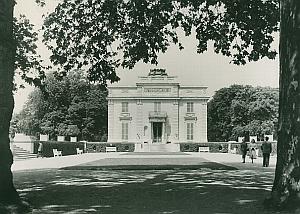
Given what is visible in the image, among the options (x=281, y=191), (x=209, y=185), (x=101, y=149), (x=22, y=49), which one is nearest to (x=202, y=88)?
(x=101, y=149)

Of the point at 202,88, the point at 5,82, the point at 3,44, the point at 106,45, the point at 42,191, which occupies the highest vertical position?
the point at 202,88

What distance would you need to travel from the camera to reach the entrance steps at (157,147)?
61.4 m

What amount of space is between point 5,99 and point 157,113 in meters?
57.9

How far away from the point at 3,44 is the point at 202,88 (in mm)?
60606

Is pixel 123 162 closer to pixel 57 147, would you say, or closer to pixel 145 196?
pixel 57 147

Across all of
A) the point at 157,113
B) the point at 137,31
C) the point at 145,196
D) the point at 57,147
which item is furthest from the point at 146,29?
the point at 157,113

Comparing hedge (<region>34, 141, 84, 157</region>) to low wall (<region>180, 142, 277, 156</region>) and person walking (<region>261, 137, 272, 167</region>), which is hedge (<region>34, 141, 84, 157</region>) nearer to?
low wall (<region>180, 142, 277, 156</region>)

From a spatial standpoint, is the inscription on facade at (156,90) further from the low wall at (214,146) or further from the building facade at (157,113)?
the low wall at (214,146)

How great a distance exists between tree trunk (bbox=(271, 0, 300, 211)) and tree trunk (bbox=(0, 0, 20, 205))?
5.09 meters

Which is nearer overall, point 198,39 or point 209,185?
point 209,185

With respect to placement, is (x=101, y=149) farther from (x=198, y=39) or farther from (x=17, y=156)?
(x=198, y=39)

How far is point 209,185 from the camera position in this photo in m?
13.4

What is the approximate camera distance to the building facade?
6675 centimetres

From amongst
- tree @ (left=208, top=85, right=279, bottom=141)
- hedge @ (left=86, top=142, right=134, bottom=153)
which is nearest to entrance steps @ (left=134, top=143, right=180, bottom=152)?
hedge @ (left=86, top=142, right=134, bottom=153)
